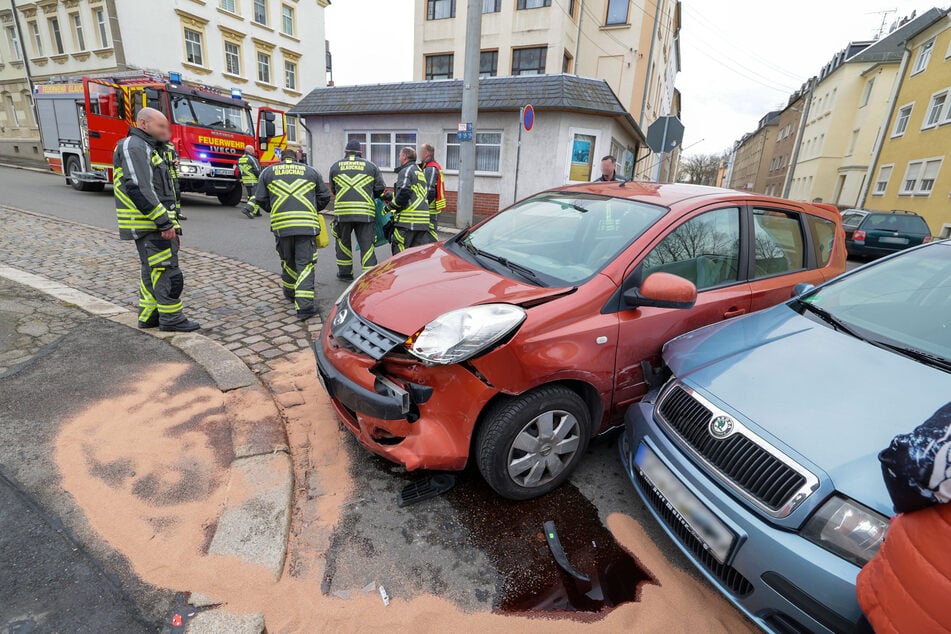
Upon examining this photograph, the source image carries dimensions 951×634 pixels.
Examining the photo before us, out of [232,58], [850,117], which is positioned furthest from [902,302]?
[850,117]

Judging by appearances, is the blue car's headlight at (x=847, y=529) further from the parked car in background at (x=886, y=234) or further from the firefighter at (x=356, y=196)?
the parked car in background at (x=886, y=234)

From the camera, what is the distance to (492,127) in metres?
13.8

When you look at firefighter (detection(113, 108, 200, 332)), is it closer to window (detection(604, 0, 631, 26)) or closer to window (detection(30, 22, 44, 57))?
window (detection(604, 0, 631, 26))

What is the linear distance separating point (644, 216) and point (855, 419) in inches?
60.3

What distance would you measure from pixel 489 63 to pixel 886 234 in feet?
58.1

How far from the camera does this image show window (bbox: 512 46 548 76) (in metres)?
21.2

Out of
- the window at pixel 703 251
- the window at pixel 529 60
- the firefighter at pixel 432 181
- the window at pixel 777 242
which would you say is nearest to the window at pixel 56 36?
the window at pixel 529 60

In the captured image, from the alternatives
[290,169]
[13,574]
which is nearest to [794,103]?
[290,169]

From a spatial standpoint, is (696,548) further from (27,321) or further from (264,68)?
(264,68)

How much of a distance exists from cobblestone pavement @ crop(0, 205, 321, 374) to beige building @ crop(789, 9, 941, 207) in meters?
33.7

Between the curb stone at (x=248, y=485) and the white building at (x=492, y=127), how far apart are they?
10609mm

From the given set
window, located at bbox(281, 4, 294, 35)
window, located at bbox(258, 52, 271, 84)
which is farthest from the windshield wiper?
window, located at bbox(281, 4, 294, 35)

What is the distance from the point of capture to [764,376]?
2027 millimetres

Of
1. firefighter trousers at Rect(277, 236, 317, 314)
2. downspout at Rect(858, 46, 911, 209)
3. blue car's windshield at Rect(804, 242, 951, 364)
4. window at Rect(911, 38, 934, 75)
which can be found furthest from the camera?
downspout at Rect(858, 46, 911, 209)
